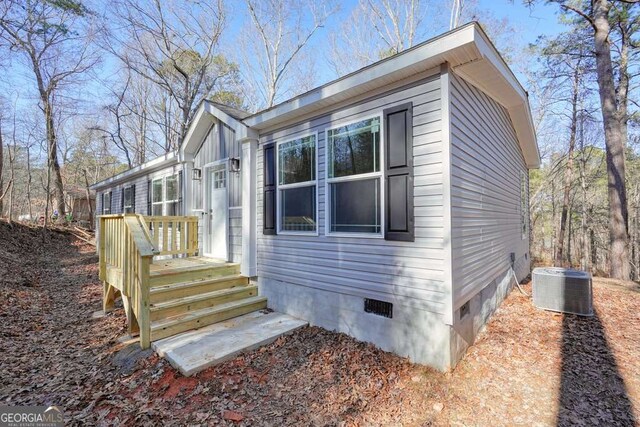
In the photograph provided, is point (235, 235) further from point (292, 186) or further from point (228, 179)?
point (292, 186)

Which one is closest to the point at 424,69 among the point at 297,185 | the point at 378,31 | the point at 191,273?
the point at 297,185

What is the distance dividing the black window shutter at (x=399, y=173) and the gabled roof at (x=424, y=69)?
1.42 ft

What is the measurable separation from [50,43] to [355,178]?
18.5 meters

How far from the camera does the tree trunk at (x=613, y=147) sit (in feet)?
26.9

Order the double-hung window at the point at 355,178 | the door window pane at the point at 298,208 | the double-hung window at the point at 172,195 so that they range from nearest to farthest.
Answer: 1. the double-hung window at the point at 355,178
2. the door window pane at the point at 298,208
3. the double-hung window at the point at 172,195

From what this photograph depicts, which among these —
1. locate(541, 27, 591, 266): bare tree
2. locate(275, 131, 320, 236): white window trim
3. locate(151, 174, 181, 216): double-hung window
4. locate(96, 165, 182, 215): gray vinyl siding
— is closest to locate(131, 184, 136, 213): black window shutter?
locate(96, 165, 182, 215): gray vinyl siding

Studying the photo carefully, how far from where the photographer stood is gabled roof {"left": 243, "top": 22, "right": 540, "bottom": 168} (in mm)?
3082

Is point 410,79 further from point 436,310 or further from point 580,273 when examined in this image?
point 580,273

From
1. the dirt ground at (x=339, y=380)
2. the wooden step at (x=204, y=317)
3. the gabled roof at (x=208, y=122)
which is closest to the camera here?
the dirt ground at (x=339, y=380)

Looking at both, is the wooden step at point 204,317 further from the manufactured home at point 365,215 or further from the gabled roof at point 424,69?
the gabled roof at point 424,69

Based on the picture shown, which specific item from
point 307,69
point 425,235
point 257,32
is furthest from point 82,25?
point 425,235

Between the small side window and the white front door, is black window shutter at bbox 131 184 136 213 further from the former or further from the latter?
the small side window

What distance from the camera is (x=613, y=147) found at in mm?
8234

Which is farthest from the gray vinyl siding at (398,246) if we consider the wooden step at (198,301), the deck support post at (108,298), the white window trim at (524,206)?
the white window trim at (524,206)
